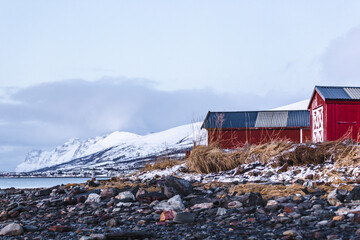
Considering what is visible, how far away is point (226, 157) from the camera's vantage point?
37.7ft

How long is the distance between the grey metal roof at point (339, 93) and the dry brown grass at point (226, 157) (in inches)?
422

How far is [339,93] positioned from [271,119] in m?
9.87

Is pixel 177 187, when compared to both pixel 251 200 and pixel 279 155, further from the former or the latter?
pixel 279 155

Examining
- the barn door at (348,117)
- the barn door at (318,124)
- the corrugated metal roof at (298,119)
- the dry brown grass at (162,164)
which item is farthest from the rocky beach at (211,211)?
the corrugated metal roof at (298,119)

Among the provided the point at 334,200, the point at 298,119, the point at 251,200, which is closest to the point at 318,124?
the point at 298,119

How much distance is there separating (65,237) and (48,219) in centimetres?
147

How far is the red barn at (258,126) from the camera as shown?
1148 inches

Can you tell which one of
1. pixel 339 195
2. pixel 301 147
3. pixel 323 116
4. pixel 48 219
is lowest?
pixel 48 219

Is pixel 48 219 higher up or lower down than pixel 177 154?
lower down

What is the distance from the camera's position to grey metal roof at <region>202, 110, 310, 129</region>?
30031 mm

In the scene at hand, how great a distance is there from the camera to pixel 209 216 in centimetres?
537

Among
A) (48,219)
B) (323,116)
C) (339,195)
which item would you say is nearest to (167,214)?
(48,219)

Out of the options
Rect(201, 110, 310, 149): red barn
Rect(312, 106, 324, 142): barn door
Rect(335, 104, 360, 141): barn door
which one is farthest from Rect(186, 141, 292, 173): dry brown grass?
Rect(201, 110, 310, 149): red barn

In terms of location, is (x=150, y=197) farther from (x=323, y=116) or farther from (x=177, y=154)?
(x=323, y=116)
